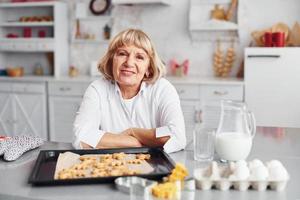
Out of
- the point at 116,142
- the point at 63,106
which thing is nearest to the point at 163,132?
the point at 116,142

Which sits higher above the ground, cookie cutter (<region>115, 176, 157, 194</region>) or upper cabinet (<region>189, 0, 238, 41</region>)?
upper cabinet (<region>189, 0, 238, 41</region>)

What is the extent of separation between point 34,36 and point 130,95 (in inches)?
134

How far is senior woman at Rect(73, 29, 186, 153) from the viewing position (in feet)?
7.44

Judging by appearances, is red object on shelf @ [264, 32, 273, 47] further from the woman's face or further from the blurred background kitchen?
the woman's face

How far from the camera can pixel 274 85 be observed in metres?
4.11

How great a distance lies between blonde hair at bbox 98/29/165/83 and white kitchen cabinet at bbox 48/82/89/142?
2.28 meters

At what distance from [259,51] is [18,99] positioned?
8.87ft

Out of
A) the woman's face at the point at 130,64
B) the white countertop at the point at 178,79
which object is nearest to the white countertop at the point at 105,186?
the woman's face at the point at 130,64

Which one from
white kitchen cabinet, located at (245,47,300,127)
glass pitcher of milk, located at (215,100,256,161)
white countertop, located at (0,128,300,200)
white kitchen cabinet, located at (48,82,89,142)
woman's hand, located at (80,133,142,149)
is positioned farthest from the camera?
white kitchen cabinet, located at (48,82,89,142)

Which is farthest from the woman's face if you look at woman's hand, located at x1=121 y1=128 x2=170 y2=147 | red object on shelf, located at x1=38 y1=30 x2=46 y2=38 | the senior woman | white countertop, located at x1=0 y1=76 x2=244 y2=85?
red object on shelf, located at x1=38 y1=30 x2=46 y2=38

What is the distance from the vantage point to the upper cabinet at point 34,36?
16.6 feet

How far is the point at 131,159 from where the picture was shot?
1.72 m

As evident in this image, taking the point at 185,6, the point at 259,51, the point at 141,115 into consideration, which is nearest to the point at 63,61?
the point at 185,6

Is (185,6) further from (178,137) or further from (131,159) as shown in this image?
(131,159)
